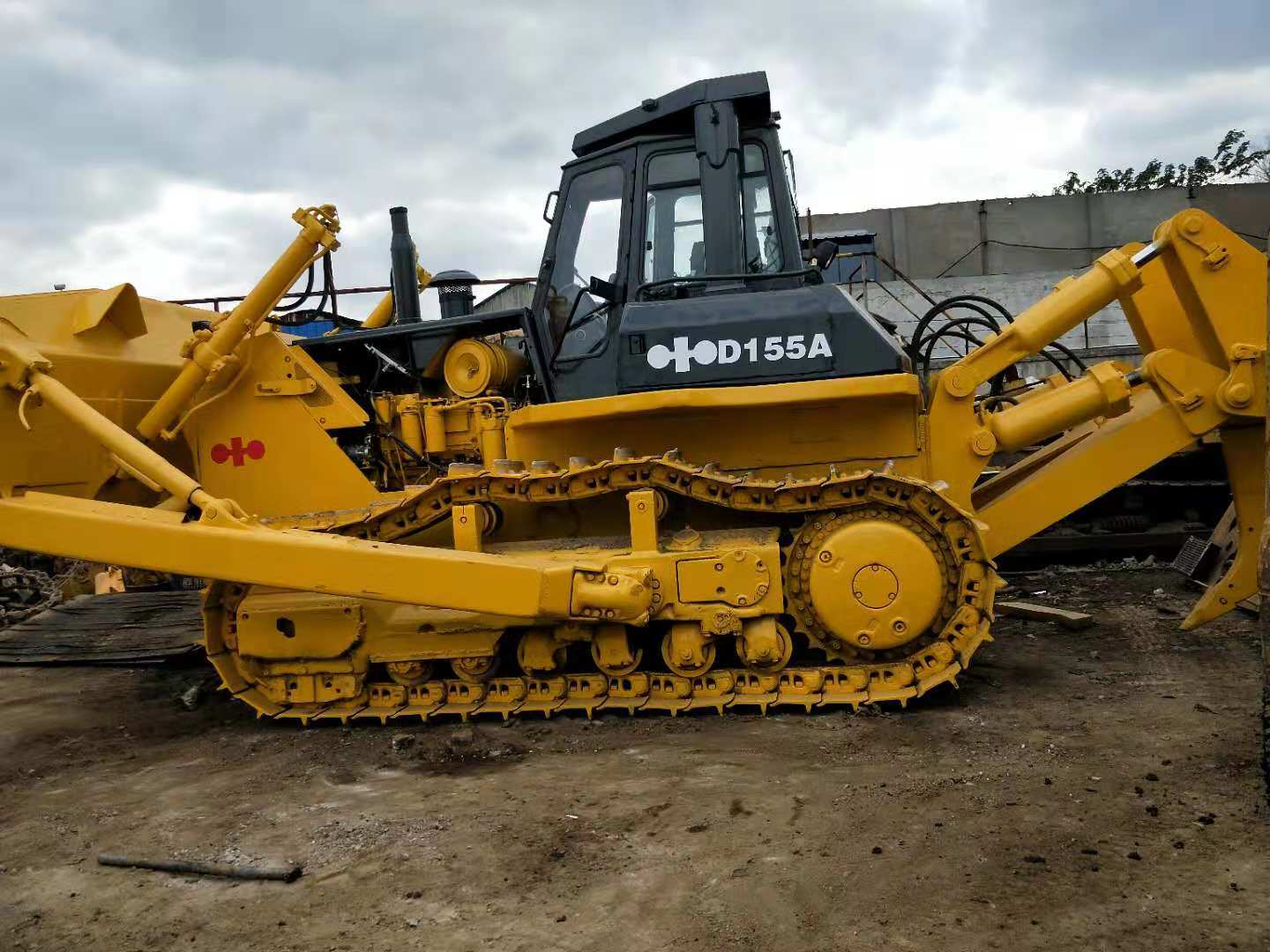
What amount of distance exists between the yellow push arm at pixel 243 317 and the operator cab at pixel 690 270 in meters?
1.28

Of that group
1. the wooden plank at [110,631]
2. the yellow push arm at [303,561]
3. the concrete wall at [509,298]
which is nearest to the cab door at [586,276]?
the yellow push arm at [303,561]

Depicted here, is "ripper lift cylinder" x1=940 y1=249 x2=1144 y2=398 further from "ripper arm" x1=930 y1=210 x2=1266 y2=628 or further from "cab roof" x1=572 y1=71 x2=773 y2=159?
"cab roof" x1=572 y1=71 x2=773 y2=159

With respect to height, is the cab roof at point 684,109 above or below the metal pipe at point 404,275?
above

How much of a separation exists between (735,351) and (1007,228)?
20.9 m

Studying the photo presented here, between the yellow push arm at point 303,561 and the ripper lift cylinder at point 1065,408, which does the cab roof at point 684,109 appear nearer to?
the ripper lift cylinder at point 1065,408

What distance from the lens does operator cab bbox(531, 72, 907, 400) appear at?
5.52m

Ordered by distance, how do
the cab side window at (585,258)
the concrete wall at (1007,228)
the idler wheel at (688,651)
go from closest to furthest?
the idler wheel at (688,651) → the cab side window at (585,258) → the concrete wall at (1007,228)

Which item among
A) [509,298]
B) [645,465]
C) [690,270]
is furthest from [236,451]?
[509,298]

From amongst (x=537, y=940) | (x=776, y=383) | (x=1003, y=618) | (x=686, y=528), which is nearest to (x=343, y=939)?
(x=537, y=940)

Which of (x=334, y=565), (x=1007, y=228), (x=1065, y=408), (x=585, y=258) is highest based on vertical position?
(x=1007, y=228)

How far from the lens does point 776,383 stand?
552 centimetres

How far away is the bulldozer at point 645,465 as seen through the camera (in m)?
5.29

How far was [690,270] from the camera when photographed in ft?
19.3

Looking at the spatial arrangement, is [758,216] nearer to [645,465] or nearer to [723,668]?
[645,465]
